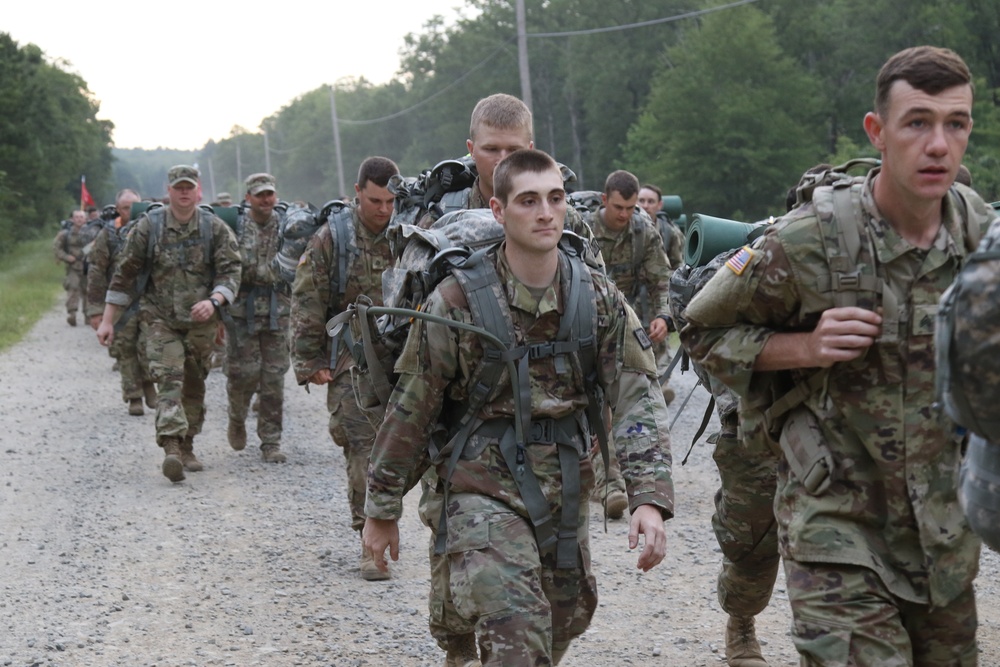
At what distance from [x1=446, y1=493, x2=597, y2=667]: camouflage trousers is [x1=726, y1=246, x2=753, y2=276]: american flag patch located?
3.70ft

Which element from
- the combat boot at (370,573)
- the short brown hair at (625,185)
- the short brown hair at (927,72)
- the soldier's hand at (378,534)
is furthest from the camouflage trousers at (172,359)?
the short brown hair at (927,72)

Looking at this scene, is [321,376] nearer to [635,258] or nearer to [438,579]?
[438,579]

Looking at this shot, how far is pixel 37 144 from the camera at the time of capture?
59219 millimetres

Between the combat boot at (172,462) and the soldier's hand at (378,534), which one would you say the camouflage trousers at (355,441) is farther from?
the soldier's hand at (378,534)

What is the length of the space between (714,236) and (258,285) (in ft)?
24.1

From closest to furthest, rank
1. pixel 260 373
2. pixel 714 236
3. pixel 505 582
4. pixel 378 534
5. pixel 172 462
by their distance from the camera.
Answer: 1. pixel 505 582
2. pixel 378 534
3. pixel 714 236
4. pixel 172 462
5. pixel 260 373

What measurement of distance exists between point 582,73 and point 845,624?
5842 centimetres

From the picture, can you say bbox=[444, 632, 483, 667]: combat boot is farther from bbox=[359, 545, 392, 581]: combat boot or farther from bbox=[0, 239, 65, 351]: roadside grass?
bbox=[0, 239, 65, 351]: roadside grass

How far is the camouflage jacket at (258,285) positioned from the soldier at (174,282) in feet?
2.90

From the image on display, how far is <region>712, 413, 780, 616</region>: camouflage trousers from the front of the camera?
504 centimetres

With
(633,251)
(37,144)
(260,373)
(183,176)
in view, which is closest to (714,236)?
(633,251)

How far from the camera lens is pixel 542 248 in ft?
14.3

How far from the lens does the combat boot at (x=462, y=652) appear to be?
5.22 meters

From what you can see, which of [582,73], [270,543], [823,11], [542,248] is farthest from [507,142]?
[582,73]
